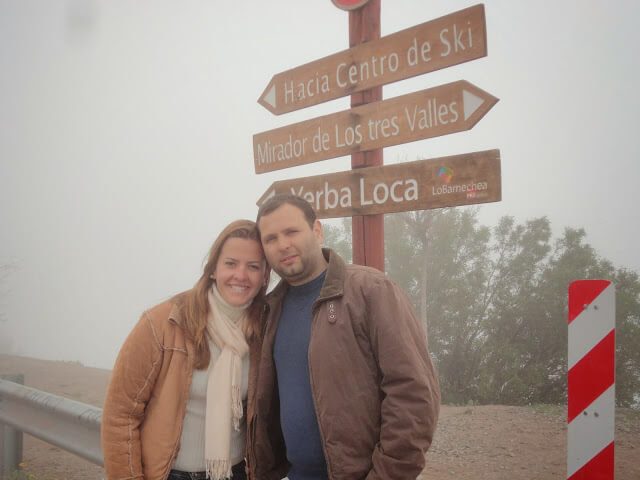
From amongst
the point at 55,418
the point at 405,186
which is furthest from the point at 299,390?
the point at 55,418

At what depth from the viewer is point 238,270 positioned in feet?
7.29

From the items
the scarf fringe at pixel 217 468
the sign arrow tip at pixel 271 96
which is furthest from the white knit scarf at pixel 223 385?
the sign arrow tip at pixel 271 96

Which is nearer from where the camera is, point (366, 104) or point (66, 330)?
point (366, 104)

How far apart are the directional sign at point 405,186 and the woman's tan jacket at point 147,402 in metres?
1.41

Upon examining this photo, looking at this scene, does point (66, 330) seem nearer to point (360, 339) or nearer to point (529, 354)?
point (529, 354)

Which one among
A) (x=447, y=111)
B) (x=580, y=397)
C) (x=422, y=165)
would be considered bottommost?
(x=580, y=397)

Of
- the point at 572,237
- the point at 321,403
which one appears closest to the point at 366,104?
the point at 321,403

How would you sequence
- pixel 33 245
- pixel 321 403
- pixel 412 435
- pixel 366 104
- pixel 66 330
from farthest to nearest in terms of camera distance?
pixel 33 245 → pixel 66 330 → pixel 366 104 → pixel 321 403 → pixel 412 435

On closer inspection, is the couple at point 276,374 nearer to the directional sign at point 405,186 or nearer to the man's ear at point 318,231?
the man's ear at point 318,231

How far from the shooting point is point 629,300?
48.4 ft

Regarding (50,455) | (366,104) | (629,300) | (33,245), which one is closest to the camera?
(366,104)

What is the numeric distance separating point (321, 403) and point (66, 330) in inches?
4860

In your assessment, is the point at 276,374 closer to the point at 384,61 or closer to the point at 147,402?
the point at 147,402

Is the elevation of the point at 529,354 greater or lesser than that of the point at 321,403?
lesser
